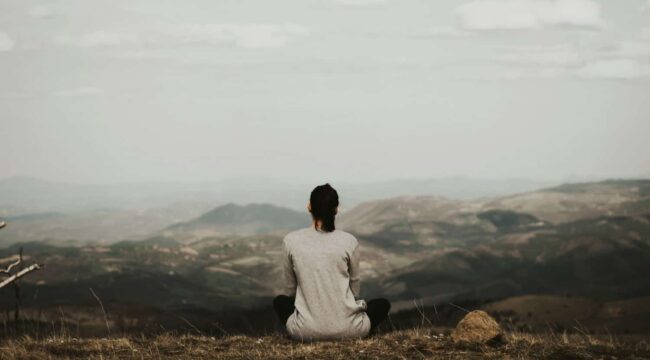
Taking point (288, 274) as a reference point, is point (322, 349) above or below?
below

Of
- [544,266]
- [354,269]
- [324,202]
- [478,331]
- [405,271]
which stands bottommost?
[405,271]

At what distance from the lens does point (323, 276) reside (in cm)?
988

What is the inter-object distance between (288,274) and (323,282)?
561mm

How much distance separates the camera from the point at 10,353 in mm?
10375

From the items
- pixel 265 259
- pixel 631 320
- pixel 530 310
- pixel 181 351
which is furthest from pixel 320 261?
pixel 265 259

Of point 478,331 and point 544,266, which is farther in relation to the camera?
point 544,266

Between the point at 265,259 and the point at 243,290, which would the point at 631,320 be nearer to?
the point at 243,290

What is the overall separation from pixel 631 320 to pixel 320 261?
4993cm

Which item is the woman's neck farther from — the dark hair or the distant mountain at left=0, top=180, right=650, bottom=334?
the distant mountain at left=0, top=180, right=650, bottom=334

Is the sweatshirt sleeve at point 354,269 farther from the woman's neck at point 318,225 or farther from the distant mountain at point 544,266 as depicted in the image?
the distant mountain at point 544,266

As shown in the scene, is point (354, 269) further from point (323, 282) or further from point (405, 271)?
point (405, 271)

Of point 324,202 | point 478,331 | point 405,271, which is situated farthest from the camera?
point 405,271

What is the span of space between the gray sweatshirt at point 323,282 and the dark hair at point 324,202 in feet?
0.86

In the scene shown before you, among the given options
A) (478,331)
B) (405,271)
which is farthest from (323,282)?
(405,271)
